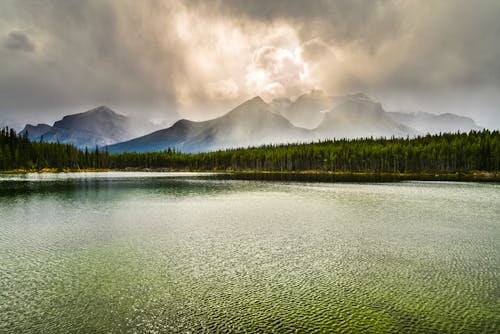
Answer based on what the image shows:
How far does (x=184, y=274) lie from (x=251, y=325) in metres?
7.54

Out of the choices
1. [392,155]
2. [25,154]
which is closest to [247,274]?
[392,155]

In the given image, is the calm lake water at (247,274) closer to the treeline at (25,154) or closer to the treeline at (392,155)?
the treeline at (392,155)

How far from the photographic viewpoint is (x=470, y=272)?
65.2 ft

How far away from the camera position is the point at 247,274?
1898 cm

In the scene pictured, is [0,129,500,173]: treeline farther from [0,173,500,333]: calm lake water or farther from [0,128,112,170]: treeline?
[0,173,500,333]: calm lake water

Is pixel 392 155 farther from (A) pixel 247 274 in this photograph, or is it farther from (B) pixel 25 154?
(B) pixel 25 154

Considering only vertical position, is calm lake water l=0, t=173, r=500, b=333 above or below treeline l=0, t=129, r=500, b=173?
below

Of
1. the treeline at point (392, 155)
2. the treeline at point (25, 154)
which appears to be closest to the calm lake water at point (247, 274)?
the treeline at point (392, 155)

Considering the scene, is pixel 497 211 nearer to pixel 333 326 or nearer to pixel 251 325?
pixel 333 326

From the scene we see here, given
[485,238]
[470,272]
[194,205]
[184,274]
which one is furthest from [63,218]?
[485,238]

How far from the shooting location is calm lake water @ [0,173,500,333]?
522 inches

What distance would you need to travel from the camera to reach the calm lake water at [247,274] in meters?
13.2

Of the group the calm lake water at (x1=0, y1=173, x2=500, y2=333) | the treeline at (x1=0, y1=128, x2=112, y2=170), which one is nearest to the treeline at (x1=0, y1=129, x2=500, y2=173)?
the treeline at (x1=0, y1=128, x2=112, y2=170)

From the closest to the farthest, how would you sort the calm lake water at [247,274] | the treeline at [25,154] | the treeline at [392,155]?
the calm lake water at [247,274] → the treeline at [392,155] → the treeline at [25,154]
